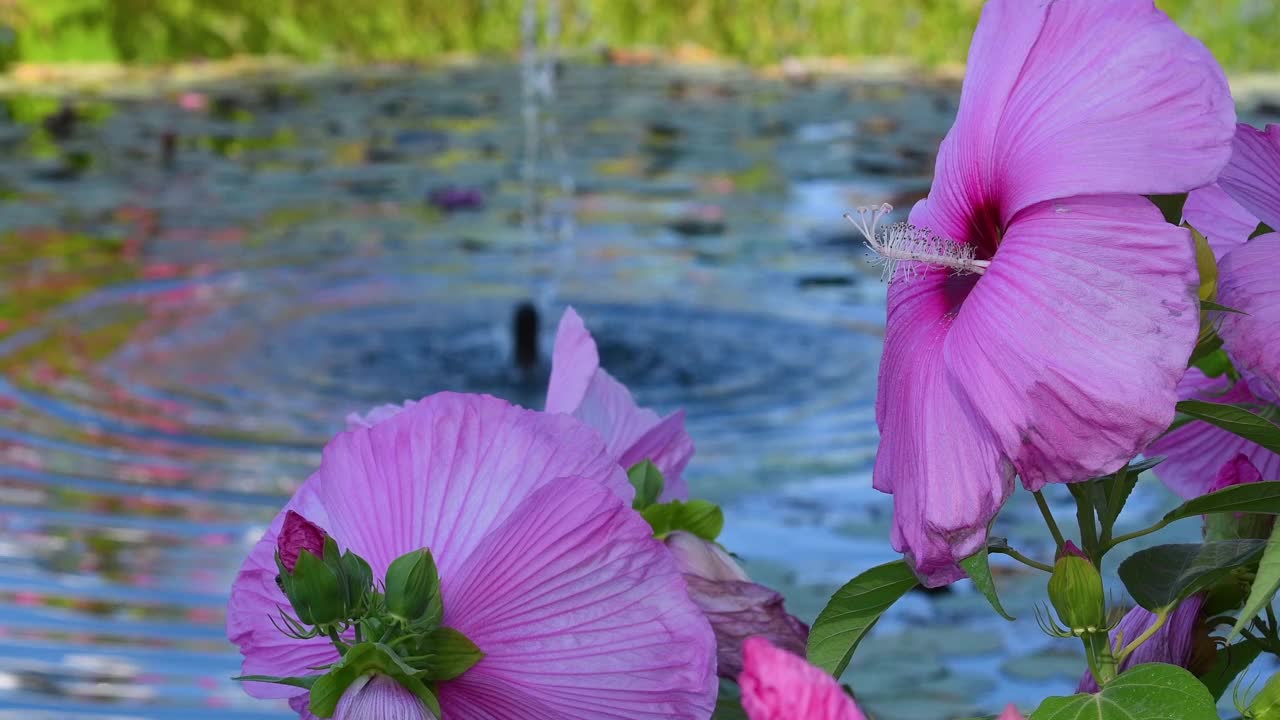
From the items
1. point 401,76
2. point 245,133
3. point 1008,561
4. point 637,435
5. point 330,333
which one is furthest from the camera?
point 401,76

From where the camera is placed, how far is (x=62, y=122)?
764 cm

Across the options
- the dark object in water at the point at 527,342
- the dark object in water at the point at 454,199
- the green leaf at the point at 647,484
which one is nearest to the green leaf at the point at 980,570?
the green leaf at the point at 647,484

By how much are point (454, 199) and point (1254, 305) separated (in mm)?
5667

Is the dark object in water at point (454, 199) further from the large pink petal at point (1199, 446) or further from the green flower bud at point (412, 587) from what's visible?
the green flower bud at point (412, 587)

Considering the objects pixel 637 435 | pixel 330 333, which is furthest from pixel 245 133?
pixel 637 435

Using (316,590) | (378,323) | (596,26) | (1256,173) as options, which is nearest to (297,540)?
(316,590)

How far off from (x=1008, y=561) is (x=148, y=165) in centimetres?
487

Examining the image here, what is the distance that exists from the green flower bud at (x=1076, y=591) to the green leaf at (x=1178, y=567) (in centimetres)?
2

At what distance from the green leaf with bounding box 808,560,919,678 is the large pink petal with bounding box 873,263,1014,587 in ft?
0.04

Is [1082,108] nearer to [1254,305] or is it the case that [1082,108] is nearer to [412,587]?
[1254,305]

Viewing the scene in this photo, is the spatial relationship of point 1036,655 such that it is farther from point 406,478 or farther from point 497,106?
point 497,106

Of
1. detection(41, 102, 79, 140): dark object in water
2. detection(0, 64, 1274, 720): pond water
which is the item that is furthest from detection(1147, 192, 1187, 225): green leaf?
detection(41, 102, 79, 140): dark object in water

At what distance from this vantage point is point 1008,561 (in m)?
2.52

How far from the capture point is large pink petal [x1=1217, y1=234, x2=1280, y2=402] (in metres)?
0.37
